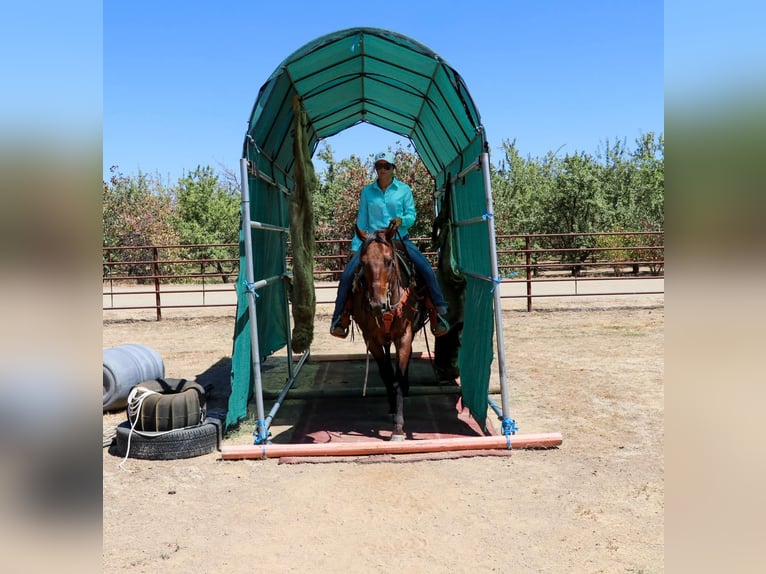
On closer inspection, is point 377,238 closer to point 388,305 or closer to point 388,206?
point 388,305

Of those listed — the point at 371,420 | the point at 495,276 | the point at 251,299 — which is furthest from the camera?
the point at 371,420

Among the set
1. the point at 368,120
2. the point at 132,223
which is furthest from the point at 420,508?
the point at 132,223

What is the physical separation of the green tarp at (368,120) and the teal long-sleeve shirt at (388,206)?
0.67 meters

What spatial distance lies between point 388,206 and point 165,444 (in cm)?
300

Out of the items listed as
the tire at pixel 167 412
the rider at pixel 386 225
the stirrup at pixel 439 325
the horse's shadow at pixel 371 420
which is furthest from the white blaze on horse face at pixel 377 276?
the tire at pixel 167 412

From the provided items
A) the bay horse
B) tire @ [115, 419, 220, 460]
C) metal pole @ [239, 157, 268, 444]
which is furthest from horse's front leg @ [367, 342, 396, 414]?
tire @ [115, 419, 220, 460]

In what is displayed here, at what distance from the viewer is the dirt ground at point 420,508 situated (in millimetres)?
3451

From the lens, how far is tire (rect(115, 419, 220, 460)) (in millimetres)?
5191

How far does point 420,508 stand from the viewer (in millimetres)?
4121

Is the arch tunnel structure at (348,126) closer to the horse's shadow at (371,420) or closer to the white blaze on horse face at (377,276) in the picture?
the horse's shadow at (371,420)

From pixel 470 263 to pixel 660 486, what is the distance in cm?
284
